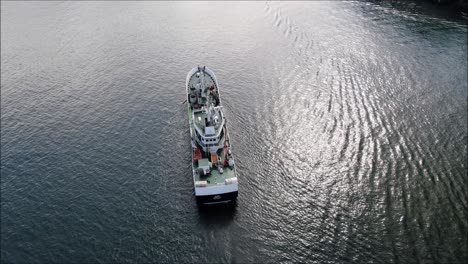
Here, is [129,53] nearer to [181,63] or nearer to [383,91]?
[181,63]

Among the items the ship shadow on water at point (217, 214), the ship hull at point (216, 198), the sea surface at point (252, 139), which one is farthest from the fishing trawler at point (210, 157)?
the sea surface at point (252, 139)

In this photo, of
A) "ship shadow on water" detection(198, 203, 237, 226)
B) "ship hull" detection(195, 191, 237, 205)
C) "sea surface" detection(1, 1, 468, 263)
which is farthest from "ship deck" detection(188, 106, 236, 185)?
"sea surface" detection(1, 1, 468, 263)

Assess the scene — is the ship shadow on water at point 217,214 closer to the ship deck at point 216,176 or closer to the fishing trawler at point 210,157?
the fishing trawler at point 210,157

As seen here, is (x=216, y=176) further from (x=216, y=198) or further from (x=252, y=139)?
(x=252, y=139)

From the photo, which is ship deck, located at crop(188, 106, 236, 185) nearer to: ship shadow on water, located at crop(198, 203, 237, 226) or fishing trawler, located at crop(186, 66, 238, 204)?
fishing trawler, located at crop(186, 66, 238, 204)

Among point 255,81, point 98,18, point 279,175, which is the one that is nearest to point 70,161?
point 279,175
